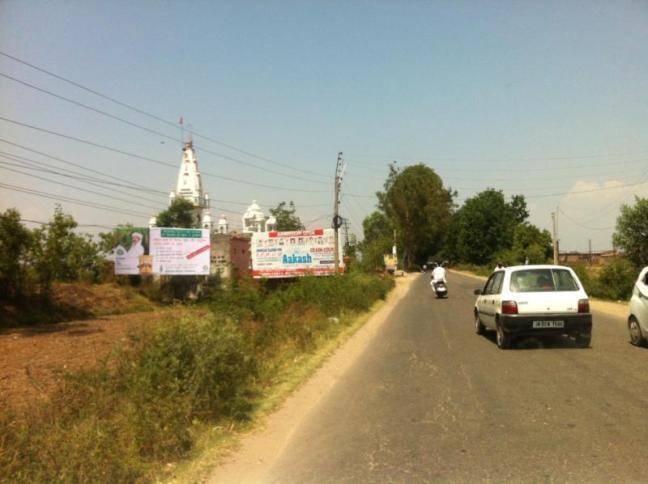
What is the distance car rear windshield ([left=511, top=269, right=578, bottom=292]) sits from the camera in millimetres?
10867

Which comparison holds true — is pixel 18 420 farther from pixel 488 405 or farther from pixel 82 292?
pixel 82 292

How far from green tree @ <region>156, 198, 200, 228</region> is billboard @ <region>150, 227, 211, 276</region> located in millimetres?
33787

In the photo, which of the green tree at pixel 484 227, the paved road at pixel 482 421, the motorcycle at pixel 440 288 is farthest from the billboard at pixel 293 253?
the green tree at pixel 484 227

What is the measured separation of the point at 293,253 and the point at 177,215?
38083 millimetres

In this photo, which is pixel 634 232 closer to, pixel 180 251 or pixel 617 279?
pixel 617 279

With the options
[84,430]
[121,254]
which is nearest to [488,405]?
[84,430]

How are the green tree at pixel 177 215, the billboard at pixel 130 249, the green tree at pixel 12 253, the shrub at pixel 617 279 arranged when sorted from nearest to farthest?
the green tree at pixel 12 253, the shrub at pixel 617 279, the billboard at pixel 130 249, the green tree at pixel 177 215

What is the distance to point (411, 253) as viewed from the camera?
85750 millimetres

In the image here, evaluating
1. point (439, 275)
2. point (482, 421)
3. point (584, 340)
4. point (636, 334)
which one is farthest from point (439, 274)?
point (482, 421)

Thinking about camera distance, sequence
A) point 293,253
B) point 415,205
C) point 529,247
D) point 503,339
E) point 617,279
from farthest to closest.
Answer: point 415,205 < point 529,247 < point 293,253 < point 617,279 < point 503,339

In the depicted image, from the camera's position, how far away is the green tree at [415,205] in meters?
80.1

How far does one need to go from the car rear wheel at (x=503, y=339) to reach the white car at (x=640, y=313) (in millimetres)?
2427

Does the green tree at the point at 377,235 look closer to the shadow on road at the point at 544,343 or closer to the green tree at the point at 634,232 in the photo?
the green tree at the point at 634,232

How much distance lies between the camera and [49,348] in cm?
1884
